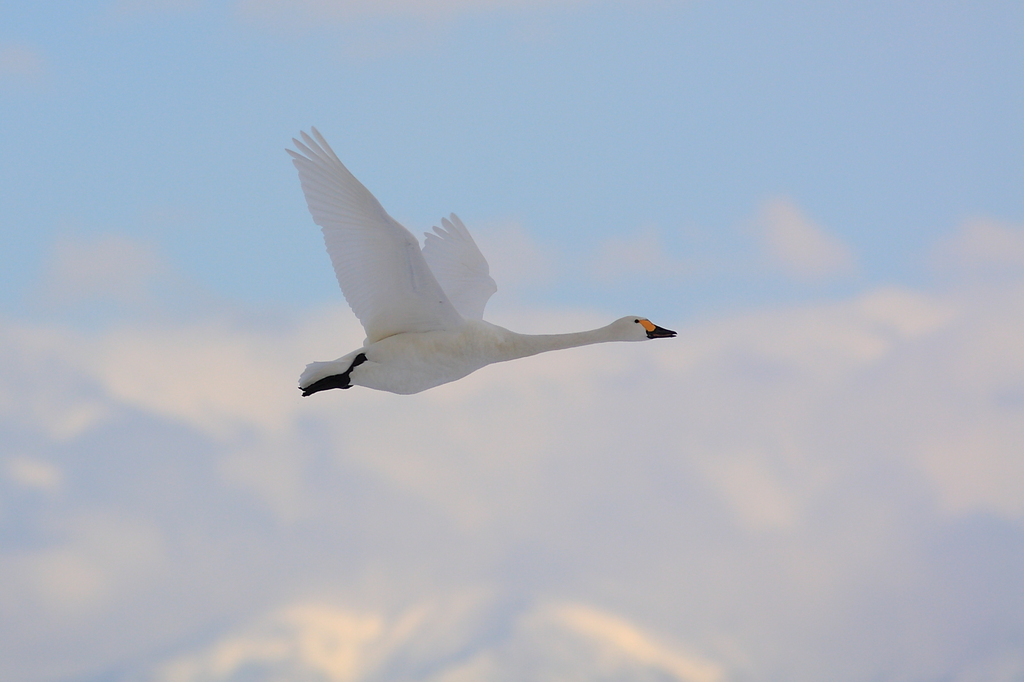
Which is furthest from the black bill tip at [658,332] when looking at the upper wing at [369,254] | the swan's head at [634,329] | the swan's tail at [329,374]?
the swan's tail at [329,374]

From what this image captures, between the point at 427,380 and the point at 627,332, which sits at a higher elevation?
the point at 627,332

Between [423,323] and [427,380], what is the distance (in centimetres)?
80

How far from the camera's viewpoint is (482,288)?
20.1 meters

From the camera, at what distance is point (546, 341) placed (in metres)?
17.1

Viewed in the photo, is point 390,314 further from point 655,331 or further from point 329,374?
point 655,331

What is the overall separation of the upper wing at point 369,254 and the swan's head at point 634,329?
2.52 metres

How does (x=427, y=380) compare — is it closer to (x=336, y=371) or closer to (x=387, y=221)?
(x=336, y=371)

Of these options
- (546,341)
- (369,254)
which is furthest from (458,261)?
(369,254)

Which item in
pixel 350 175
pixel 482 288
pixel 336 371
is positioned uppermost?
pixel 482 288

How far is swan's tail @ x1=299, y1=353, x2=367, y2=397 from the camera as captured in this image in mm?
16500

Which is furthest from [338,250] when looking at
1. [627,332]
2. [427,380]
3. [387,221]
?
[627,332]

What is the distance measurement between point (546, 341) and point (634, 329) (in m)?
1.47

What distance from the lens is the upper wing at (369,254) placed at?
15.3 m

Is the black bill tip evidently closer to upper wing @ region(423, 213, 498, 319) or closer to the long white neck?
the long white neck
